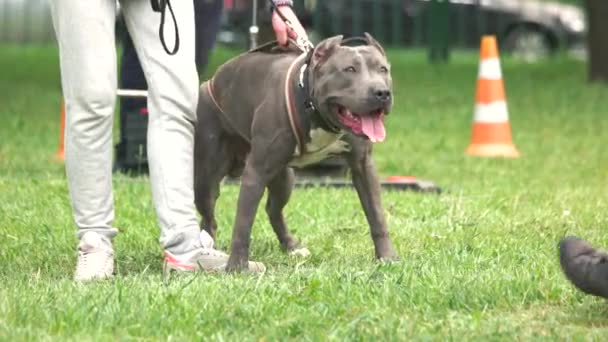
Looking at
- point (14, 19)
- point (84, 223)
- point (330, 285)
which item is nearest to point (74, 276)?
point (84, 223)

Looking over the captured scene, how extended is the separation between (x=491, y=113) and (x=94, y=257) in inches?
266

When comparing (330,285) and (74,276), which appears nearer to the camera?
(330,285)

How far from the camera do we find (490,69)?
12117mm

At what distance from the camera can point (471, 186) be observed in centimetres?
960

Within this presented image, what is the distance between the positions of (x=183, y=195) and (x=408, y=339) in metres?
1.57

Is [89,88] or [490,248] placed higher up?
[89,88]

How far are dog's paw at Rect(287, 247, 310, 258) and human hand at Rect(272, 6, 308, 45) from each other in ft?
3.10

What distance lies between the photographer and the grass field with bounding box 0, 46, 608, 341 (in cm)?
466

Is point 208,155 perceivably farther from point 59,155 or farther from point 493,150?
point 493,150

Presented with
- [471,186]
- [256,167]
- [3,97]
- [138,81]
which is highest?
[256,167]

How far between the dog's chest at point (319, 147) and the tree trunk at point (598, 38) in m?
13.7

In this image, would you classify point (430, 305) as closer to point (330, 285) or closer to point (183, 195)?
point (330, 285)

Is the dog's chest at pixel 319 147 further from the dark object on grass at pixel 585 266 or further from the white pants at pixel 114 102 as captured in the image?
the dark object on grass at pixel 585 266

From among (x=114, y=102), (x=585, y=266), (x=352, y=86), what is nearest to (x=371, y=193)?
(x=352, y=86)
